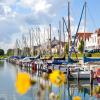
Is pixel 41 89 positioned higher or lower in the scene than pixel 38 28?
lower

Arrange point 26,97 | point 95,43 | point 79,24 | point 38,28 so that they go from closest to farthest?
point 26,97, point 79,24, point 38,28, point 95,43

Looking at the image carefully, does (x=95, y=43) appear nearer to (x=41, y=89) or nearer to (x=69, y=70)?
(x=69, y=70)

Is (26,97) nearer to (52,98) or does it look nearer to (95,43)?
(52,98)

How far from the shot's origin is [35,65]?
67.5m

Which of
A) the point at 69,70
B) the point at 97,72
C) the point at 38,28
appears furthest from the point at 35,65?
the point at 38,28

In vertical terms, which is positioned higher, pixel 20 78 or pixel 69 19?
pixel 69 19

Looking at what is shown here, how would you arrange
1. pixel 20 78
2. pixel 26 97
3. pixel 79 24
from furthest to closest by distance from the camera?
pixel 79 24
pixel 26 97
pixel 20 78

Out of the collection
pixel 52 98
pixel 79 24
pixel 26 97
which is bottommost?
pixel 26 97

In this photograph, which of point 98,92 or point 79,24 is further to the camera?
point 79,24

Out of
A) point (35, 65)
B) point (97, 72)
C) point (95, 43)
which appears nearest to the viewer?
point (97, 72)

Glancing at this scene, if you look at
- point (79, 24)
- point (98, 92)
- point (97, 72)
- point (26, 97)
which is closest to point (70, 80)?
point (97, 72)

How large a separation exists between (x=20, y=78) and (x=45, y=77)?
512 millimetres

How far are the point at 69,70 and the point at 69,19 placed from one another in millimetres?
18337

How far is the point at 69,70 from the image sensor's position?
44.1m
